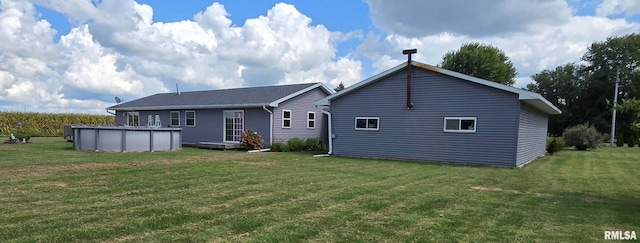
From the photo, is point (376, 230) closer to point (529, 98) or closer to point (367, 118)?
point (529, 98)

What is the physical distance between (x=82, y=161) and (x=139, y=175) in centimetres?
370

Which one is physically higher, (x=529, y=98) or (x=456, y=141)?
(x=529, y=98)

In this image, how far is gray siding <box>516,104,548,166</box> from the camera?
1270cm

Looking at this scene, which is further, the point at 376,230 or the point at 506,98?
the point at 506,98

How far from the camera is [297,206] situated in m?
5.54

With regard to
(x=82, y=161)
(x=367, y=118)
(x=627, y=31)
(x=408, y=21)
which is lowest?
(x=82, y=161)

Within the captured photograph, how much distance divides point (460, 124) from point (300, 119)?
352 inches

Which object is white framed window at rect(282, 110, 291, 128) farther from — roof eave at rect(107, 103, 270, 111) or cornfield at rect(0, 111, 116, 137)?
cornfield at rect(0, 111, 116, 137)

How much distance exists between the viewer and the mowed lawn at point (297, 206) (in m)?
4.22

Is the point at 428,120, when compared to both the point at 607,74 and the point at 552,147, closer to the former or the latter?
the point at 552,147

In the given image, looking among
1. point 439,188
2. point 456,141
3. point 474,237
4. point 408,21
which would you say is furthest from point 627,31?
point 474,237

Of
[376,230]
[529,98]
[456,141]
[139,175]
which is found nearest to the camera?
[376,230]

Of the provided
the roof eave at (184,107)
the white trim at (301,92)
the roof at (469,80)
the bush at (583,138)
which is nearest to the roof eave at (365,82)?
the roof at (469,80)

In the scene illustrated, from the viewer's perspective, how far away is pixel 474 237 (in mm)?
4238
